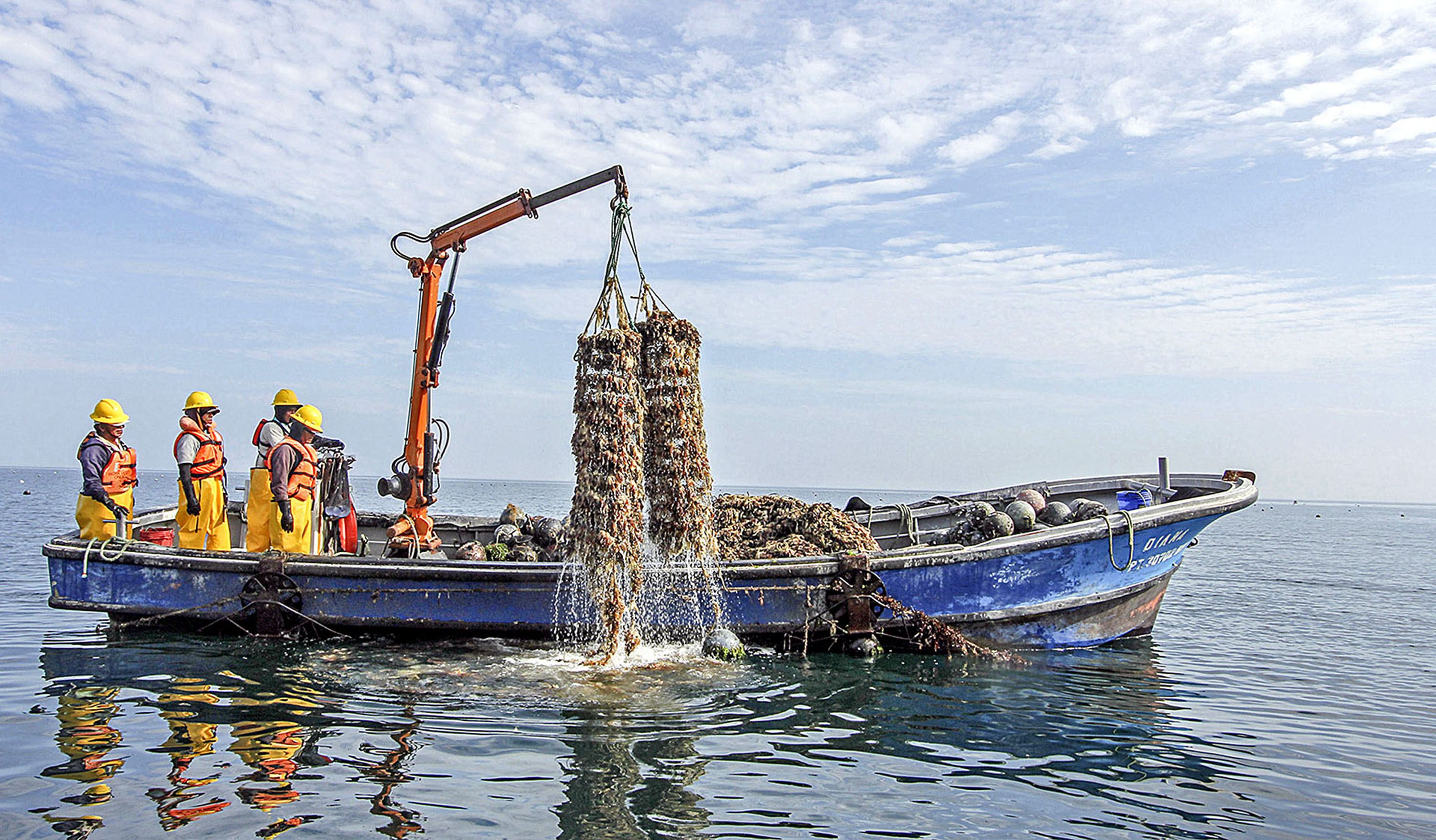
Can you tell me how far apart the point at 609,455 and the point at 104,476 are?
6753mm

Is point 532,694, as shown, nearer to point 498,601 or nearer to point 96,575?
point 498,601

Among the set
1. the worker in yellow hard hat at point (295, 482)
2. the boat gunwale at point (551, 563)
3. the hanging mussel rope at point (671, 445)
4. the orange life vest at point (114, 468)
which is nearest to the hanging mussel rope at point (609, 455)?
the hanging mussel rope at point (671, 445)

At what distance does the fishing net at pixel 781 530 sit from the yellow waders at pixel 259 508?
5210 millimetres

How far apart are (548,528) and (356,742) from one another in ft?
18.6

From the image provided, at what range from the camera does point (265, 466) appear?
1104 cm

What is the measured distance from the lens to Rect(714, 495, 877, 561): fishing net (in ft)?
34.6

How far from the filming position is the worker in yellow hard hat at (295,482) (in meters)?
10.5

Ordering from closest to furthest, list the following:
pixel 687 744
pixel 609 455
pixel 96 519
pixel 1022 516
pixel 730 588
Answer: pixel 687 744 → pixel 609 455 → pixel 730 588 → pixel 96 519 → pixel 1022 516

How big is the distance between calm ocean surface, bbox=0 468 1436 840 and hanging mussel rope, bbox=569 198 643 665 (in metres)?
1.07

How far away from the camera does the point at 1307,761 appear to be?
736 cm

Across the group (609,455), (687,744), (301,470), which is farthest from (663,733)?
(301,470)

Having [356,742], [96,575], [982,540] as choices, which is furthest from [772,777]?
[96,575]

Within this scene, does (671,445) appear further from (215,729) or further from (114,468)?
(114,468)

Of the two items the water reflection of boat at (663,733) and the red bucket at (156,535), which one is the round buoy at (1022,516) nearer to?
the water reflection of boat at (663,733)
